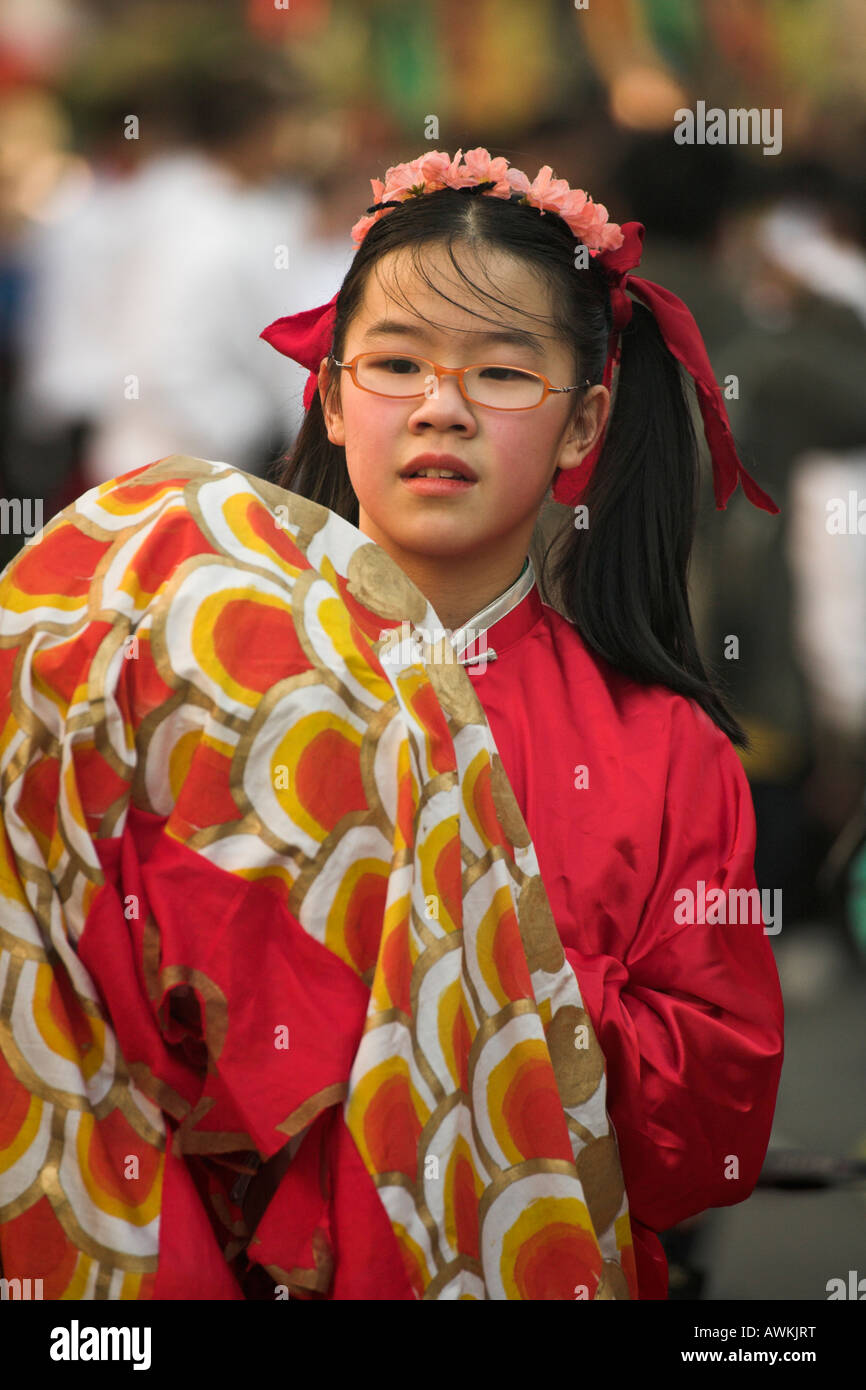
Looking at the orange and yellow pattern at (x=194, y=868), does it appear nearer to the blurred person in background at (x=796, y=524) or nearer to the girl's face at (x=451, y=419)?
the girl's face at (x=451, y=419)

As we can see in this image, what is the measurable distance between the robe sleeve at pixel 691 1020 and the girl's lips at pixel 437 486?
0.31 metres

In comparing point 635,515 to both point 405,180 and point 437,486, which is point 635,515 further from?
point 405,180

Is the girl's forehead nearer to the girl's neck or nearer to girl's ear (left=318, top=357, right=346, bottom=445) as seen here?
girl's ear (left=318, top=357, right=346, bottom=445)

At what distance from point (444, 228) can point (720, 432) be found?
0.33 meters

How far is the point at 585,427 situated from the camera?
1389 mm

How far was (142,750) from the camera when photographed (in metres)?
0.96

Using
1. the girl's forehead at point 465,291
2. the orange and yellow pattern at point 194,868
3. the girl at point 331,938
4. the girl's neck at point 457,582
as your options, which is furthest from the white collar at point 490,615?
the orange and yellow pattern at point 194,868

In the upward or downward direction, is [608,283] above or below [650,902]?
above

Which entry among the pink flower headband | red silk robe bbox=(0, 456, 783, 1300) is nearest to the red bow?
the pink flower headband

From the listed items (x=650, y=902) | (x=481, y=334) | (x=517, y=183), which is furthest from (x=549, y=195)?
(x=650, y=902)

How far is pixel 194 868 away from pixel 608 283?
717 millimetres

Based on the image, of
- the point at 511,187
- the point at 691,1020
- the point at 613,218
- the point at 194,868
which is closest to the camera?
→ the point at 194,868

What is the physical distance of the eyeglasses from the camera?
4.17ft

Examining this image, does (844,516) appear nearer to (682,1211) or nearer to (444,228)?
(444,228)
